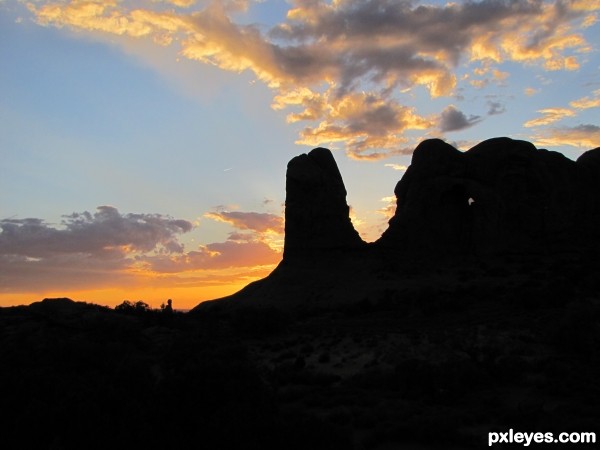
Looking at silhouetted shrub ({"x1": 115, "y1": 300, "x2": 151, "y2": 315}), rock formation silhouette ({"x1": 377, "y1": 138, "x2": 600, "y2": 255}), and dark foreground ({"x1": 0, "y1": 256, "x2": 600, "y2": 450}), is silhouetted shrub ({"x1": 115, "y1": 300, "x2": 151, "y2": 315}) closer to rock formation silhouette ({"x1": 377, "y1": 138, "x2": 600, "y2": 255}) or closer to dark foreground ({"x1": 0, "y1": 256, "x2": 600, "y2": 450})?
dark foreground ({"x1": 0, "y1": 256, "x2": 600, "y2": 450})

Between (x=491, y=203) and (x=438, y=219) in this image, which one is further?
(x=438, y=219)

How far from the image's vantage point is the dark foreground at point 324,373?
29.0 feet

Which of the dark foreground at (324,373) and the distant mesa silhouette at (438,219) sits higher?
the distant mesa silhouette at (438,219)

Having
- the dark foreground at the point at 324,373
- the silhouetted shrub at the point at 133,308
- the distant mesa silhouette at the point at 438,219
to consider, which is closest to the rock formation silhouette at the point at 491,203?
the distant mesa silhouette at the point at 438,219

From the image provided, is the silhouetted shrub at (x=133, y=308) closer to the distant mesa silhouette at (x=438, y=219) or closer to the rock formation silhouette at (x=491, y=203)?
the distant mesa silhouette at (x=438, y=219)

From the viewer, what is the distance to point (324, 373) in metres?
20.8

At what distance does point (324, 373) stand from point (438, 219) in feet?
90.3

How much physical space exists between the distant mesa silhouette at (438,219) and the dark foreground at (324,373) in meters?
4.12

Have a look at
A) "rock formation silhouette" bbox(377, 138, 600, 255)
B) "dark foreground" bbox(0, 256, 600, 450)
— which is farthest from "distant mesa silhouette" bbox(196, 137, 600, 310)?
"dark foreground" bbox(0, 256, 600, 450)

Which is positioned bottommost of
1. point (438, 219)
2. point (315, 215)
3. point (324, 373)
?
point (324, 373)

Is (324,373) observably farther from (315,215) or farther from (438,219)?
(438,219)

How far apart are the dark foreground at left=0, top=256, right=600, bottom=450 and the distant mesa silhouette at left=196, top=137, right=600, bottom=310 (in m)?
4.12

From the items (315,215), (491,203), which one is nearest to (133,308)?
(315,215)

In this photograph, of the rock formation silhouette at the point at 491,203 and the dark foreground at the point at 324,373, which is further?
the rock formation silhouette at the point at 491,203
